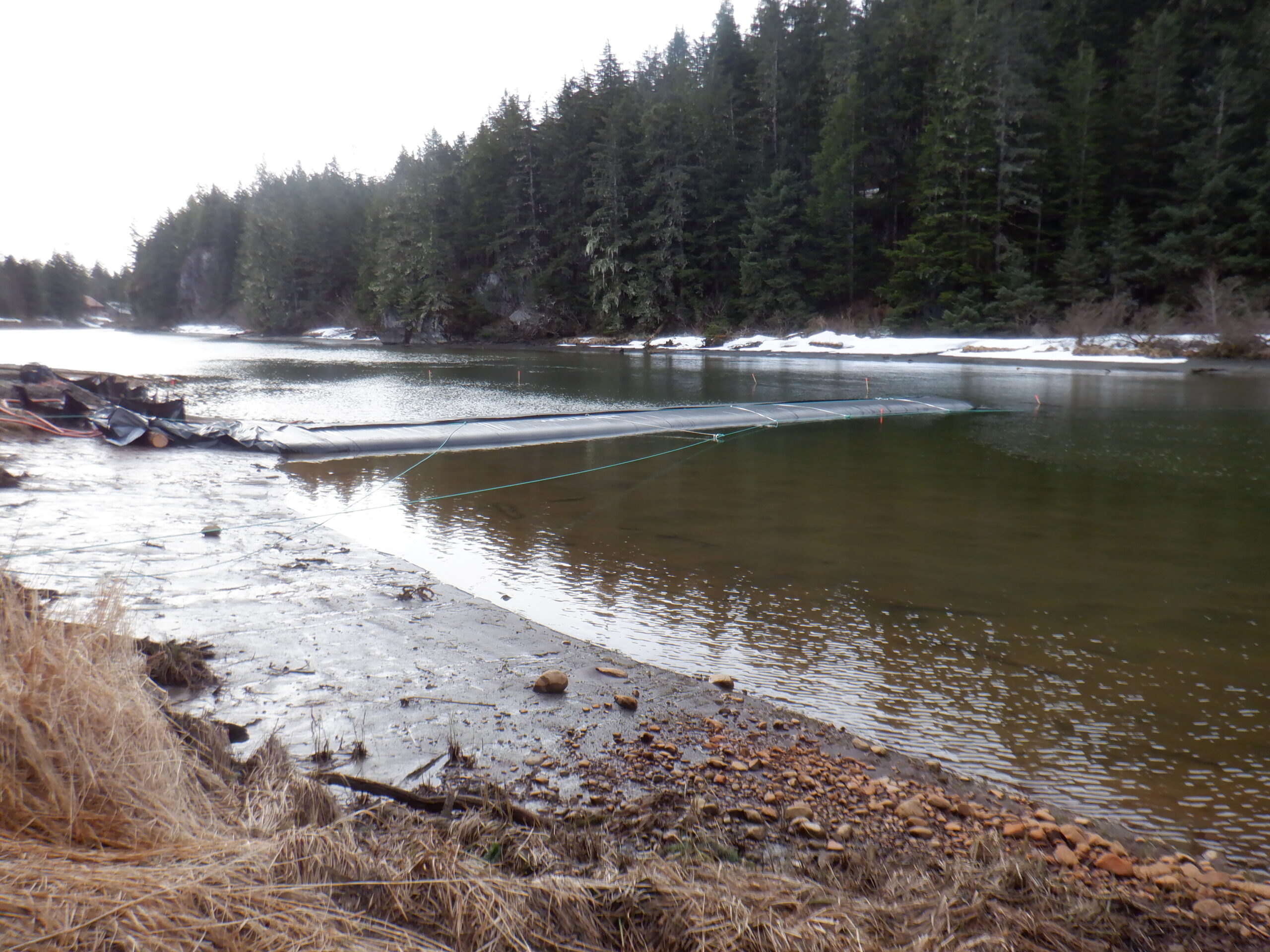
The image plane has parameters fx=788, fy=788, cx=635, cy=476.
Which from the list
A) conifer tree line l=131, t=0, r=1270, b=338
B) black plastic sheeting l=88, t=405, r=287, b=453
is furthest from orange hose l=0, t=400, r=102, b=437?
conifer tree line l=131, t=0, r=1270, b=338

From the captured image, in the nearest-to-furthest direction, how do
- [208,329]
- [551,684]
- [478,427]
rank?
[551,684], [478,427], [208,329]

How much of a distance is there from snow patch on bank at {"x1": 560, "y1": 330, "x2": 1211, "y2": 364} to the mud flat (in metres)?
30.6

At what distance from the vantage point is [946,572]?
673 centimetres

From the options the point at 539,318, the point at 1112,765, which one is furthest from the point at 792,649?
the point at 539,318

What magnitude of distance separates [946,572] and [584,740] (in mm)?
4237

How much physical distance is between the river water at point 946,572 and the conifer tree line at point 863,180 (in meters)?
26.9

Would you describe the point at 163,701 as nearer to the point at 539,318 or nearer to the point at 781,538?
the point at 781,538

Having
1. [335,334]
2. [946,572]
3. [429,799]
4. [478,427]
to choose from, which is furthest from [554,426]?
[335,334]

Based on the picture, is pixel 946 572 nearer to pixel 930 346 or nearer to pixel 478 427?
pixel 478 427

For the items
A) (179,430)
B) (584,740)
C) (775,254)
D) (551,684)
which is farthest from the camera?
(775,254)

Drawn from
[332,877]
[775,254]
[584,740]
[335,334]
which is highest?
[775,254]

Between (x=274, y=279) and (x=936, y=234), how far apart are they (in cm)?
6117

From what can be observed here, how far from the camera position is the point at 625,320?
173 ft

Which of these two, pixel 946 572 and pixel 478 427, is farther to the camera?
pixel 478 427
